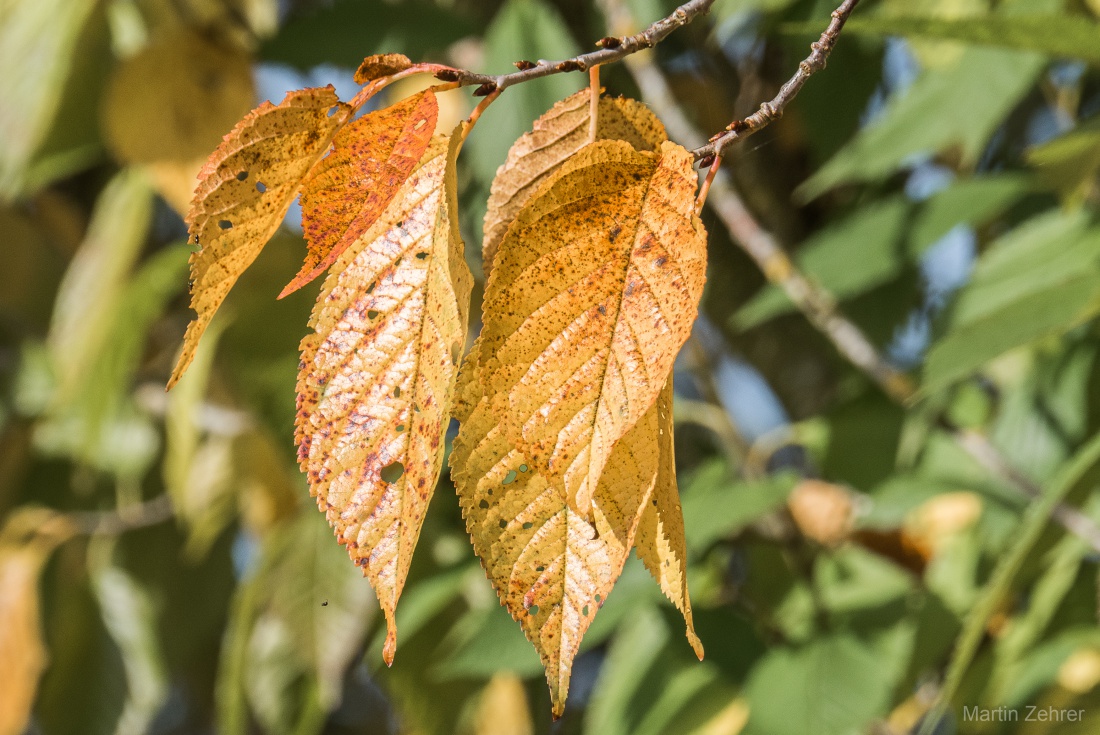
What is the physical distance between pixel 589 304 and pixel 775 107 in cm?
9

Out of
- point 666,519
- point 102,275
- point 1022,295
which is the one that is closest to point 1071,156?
point 1022,295

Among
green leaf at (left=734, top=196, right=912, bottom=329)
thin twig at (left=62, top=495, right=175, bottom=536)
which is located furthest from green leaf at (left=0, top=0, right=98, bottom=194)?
green leaf at (left=734, top=196, right=912, bottom=329)

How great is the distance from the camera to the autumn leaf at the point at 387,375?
285mm

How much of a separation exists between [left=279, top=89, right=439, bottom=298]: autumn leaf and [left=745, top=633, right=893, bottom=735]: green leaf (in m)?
0.54

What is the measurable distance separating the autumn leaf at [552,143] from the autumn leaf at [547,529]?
0.06 meters

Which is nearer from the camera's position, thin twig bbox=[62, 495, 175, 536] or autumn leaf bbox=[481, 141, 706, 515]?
autumn leaf bbox=[481, 141, 706, 515]

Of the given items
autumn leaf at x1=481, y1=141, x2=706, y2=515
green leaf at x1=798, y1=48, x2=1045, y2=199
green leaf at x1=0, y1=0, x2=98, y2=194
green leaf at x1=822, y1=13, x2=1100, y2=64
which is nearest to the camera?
autumn leaf at x1=481, y1=141, x2=706, y2=515

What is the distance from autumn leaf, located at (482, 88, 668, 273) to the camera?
13.0 inches

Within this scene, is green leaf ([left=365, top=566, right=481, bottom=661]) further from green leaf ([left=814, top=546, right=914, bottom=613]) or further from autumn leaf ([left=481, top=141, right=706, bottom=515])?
autumn leaf ([left=481, top=141, right=706, bottom=515])

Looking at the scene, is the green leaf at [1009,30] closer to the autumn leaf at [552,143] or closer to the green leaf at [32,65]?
the autumn leaf at [552,143]

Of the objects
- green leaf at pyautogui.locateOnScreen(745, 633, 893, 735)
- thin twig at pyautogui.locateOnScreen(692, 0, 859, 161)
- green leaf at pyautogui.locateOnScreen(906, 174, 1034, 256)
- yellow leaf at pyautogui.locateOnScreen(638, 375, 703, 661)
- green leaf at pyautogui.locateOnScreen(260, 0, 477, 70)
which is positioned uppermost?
green leaf at pyautogui.locateOnScreen(260, 0, 477, 70)

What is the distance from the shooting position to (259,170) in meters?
0.30

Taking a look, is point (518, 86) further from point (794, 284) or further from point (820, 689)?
point (820, 689)

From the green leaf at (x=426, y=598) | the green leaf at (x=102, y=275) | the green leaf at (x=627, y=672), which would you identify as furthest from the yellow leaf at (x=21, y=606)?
the green leaf at (x=627, y=672)
